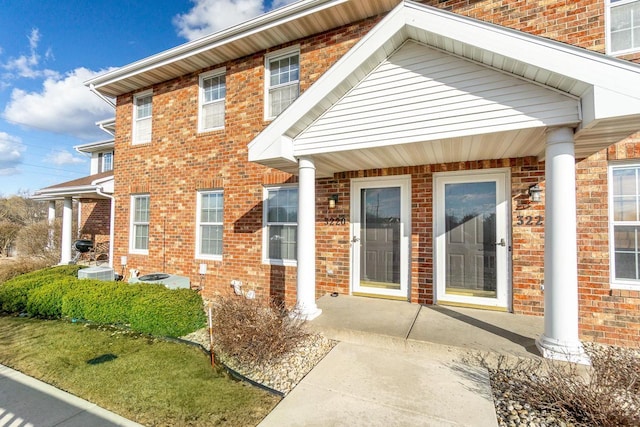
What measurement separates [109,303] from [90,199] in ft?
36.6

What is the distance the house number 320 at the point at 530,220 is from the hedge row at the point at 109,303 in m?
6.03

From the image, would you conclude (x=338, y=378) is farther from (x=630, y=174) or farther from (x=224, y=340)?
(x=630, y=174)

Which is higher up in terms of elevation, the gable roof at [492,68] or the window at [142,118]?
the window at [142,118]

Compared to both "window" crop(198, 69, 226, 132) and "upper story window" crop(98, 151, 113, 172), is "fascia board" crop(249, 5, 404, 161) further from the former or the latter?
"upper story window" crop(98, 151, 113, 172)

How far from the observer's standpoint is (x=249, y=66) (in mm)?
7605

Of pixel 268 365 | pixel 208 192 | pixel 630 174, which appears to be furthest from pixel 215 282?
pixel 630 174

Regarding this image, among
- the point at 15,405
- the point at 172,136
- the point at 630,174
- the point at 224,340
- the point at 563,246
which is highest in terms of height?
the point at 172,136

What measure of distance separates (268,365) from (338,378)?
1017 millimetres

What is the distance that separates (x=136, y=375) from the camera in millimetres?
3938

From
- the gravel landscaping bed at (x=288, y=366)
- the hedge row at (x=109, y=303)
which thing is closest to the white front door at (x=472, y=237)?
the gravel landscaping bed at (x=288, y=366)

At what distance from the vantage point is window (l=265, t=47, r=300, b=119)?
23.6ft

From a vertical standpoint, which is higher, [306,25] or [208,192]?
[306,25]

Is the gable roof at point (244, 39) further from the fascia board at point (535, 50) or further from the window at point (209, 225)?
the window at point (209, 225)

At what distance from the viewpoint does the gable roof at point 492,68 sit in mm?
3119
